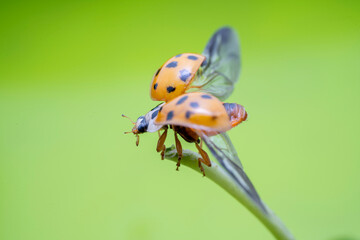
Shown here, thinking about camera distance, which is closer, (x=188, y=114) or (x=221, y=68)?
(x=188, y=114)

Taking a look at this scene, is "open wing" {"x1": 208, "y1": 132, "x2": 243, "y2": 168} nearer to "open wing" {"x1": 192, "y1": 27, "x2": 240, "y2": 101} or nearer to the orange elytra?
the orange elytra

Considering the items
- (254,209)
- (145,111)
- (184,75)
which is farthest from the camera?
(145,111)

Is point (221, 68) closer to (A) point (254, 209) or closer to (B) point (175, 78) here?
(B) point (175, 78)

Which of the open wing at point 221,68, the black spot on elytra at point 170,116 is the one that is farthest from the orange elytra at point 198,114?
the open wing at point 221,68

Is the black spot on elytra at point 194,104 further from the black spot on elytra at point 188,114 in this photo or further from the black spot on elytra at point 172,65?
the black spot on elytra at point 172,65

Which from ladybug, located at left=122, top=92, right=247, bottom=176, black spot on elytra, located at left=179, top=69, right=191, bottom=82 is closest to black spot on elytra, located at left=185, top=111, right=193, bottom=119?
ladybug, located at left=122, top=92, right=247, bottom=176

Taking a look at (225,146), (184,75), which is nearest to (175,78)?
(184,75)

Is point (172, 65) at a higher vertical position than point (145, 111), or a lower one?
higher
